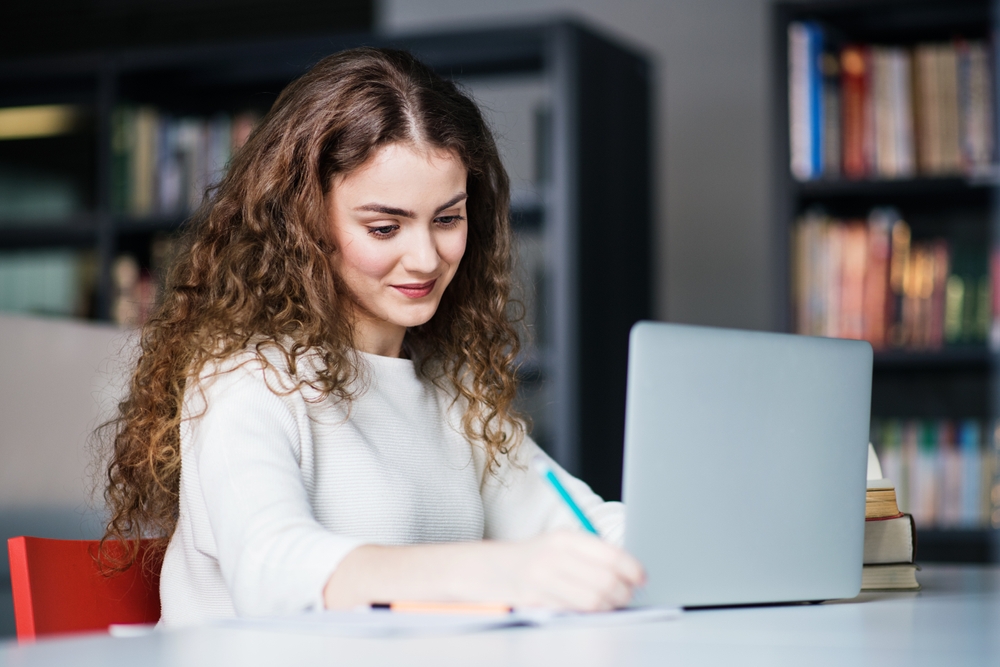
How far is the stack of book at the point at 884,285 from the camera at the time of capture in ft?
8.43

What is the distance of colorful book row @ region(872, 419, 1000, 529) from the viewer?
2557 millimetres

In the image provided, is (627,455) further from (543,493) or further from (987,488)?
(987,488)

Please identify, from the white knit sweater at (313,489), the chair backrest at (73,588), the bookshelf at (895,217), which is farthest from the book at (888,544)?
the bookshelf at (895,217)

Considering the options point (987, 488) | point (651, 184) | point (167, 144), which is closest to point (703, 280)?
point (651, 184)

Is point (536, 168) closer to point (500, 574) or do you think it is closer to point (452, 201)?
point (452, 201)

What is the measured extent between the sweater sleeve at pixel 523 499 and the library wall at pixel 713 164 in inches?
73.0

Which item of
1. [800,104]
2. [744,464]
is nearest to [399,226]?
[744,464]

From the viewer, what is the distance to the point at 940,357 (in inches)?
101

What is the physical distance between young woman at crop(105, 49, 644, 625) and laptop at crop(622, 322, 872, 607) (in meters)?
0.28

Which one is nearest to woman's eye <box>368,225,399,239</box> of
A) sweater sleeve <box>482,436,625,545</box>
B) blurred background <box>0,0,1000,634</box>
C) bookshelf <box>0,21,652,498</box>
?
sweater sleeve <box>482,436,625,545</box>

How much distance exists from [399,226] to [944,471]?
5.86 ft

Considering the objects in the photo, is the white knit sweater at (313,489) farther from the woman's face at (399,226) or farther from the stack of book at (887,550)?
the stack of book at (887,550)

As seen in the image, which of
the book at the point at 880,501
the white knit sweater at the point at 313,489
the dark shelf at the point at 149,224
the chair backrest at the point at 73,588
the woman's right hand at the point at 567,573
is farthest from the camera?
the dark shelf at the point at 149,224

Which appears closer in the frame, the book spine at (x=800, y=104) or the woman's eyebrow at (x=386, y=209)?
the woman's eyebrow at (x=386, y=209)
